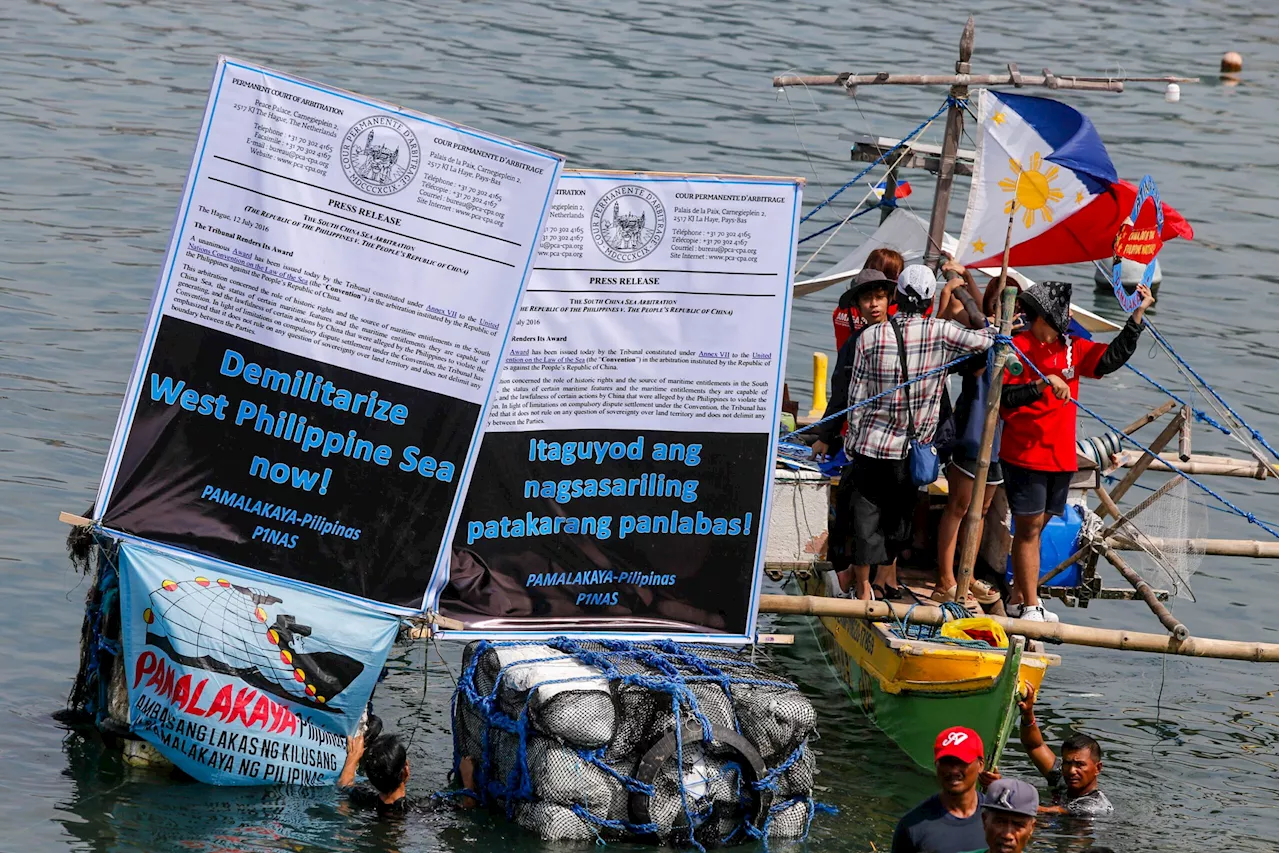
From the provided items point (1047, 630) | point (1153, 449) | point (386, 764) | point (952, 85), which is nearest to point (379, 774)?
point (386, 764)

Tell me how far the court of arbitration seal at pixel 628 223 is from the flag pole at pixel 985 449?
2558mm

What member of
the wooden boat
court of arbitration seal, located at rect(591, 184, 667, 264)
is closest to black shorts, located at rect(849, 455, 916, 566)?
the wooden boat

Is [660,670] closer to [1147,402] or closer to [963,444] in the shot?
[963,444]

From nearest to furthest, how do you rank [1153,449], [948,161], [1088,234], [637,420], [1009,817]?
[1009,817]
[637,420]
[1153,449]
[1088,234]
[948,161]

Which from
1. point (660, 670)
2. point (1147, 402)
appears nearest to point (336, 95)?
point (660, 670)

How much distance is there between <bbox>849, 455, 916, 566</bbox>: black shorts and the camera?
1220 centimetres

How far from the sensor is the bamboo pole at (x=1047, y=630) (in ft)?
37.8

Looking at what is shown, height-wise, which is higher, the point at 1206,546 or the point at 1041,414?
the point at 1041,414

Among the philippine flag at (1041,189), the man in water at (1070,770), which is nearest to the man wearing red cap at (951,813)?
the man in water at (1070,770)

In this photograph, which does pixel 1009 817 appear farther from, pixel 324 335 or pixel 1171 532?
pixel 1171 532

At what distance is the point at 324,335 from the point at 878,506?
4.20 m

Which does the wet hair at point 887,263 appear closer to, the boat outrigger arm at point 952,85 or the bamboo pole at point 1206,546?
the boat outrigger arm at point 952,85

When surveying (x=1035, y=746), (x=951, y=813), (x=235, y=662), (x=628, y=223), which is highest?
(x=628, y=223)

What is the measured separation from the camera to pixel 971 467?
12430 mm
